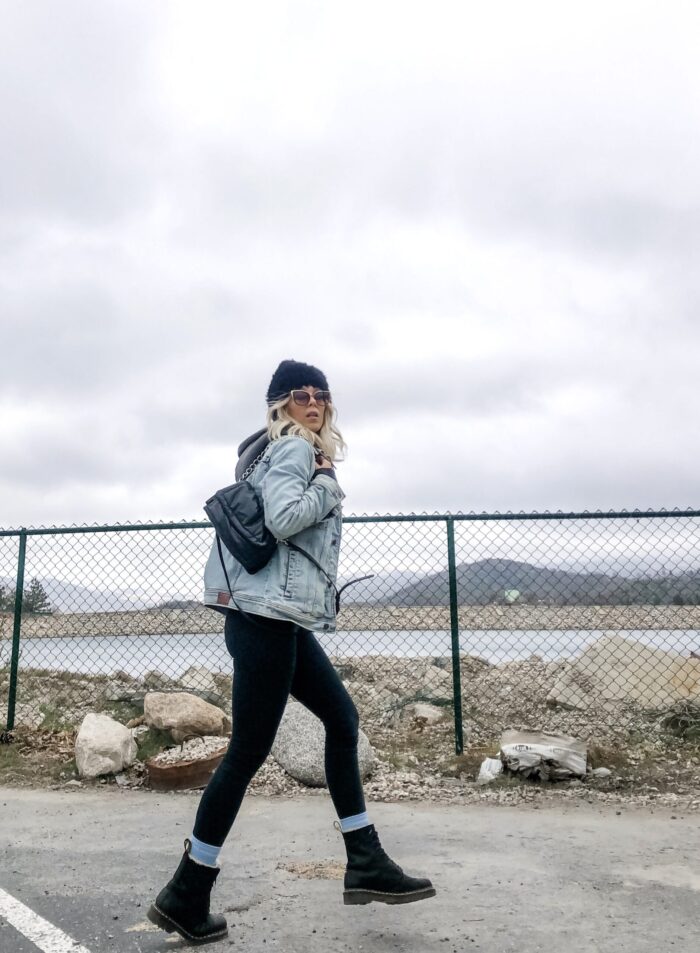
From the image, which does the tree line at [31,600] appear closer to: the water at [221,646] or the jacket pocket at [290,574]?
the water at [221,646]

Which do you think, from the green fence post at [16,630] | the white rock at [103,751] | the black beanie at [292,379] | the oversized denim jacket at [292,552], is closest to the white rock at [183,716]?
the white rock at [103,751]

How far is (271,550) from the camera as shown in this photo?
2602mm

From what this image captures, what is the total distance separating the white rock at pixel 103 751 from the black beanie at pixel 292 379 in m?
3.29

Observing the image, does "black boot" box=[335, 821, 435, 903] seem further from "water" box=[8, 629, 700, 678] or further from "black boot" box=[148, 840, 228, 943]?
"water" box=[8, 629, 700, 678]

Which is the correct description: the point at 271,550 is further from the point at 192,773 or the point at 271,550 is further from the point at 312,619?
the point at 192,773

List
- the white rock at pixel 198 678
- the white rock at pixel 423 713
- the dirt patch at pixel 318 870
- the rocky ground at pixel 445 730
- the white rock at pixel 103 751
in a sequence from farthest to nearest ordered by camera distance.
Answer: the white rock at pixel 198 678
the white rock at pixel 423 713
the white rock at pixel 103 751
the rocky ground at pixel 445 730
the dirt patch at pixel 318 870

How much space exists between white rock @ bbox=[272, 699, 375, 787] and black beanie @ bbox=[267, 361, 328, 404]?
8.93 feet

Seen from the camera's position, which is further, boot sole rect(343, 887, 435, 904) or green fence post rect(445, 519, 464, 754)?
green fence post rect(445, 519, 464, 754)

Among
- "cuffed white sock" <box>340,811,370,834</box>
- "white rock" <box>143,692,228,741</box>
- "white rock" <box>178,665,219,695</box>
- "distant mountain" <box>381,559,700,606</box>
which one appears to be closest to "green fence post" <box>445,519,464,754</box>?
"distant mountain" <box>381,559,700,606</box>

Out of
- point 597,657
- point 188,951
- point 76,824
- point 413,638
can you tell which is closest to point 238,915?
point 188,951

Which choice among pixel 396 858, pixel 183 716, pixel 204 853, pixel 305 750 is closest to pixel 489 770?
pixel 305 750

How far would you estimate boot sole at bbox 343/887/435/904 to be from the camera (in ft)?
8.59

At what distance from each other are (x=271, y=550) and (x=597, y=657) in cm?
493

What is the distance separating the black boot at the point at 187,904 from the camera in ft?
8.31
